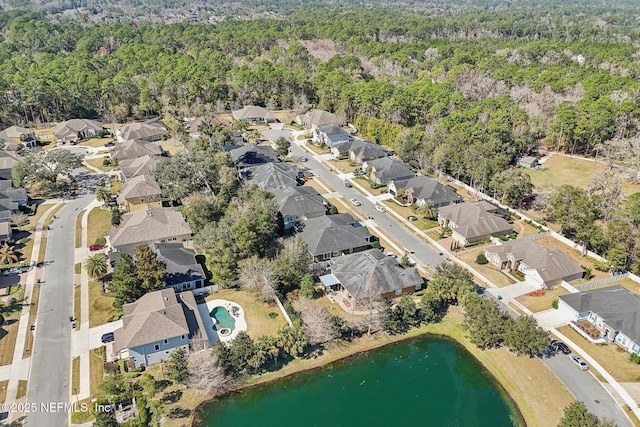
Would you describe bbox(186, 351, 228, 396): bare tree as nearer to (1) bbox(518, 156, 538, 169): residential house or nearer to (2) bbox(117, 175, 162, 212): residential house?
(2) bbox(117, 175, 162, 212): residential house

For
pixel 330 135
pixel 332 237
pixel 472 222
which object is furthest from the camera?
pixel 330 135

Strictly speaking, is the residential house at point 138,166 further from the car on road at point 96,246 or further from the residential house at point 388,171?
the residential house at point 388,171

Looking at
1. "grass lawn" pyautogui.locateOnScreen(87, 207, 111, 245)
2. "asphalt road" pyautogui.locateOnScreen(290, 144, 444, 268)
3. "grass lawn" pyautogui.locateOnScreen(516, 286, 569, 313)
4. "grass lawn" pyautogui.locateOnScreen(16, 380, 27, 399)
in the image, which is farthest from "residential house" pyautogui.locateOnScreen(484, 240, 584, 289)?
"grass lawn" pyautogui.locateOnScreen(87, 207, 111, 245)

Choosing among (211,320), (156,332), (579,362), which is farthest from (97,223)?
(579,362)

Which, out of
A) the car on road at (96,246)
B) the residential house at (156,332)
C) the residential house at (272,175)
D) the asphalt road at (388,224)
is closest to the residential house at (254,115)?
the asphalt road at (388,224)

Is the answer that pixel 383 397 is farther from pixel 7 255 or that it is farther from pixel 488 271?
pixel 7 255
